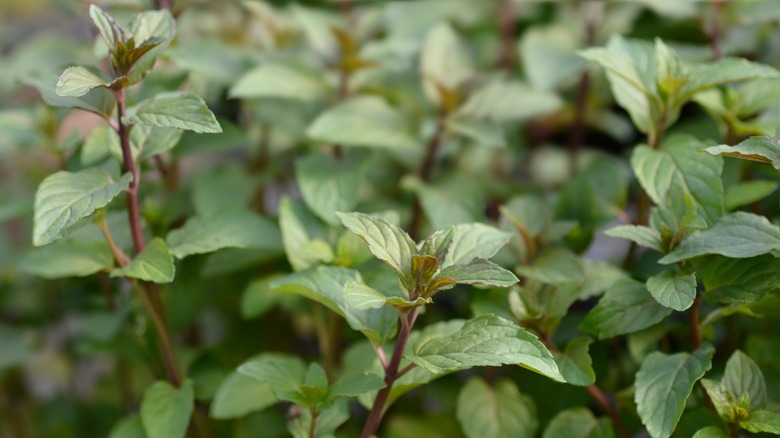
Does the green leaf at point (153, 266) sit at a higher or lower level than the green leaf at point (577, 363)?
higher

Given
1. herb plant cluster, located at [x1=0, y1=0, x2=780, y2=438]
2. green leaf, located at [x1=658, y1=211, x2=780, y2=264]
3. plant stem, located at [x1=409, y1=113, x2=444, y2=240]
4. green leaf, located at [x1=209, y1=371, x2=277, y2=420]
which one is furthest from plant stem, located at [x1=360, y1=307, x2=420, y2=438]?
plant stem, located at [x1=409, y1=113, x2=444, y2=240]

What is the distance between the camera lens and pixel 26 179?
1584mm

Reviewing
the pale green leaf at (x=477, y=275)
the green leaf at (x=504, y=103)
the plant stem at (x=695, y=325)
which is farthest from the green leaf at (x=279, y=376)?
the green leaf at (x=504, y=103)

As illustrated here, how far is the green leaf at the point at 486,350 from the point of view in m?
0.71

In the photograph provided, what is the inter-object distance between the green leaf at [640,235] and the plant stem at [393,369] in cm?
25

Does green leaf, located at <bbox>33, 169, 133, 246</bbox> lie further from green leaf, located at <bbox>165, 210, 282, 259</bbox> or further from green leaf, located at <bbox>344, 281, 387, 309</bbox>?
green leaf, located at <bbox>344, 281, 387, 309</bbox>

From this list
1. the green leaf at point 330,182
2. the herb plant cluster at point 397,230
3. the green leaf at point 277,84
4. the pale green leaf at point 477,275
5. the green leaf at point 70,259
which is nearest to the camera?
the pale green leaf at point 477,275

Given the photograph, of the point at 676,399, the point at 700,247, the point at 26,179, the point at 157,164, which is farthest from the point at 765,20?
the point at 26,179

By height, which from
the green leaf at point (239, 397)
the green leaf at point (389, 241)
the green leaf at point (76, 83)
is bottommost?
the green leaf at point (239, 397)

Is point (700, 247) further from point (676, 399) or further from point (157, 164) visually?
point (157, 164)

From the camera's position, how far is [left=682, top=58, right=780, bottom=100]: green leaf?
2.89 ft

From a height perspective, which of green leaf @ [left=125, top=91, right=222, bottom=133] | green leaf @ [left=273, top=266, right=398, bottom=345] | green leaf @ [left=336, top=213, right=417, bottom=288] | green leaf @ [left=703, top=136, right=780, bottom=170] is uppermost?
green leaf @ [left=125, top=91, right=222, bottom=133]

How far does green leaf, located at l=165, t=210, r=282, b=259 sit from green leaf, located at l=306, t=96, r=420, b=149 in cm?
20

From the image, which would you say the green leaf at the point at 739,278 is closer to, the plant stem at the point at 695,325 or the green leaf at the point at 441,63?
the plant stem at the point at 695,325
